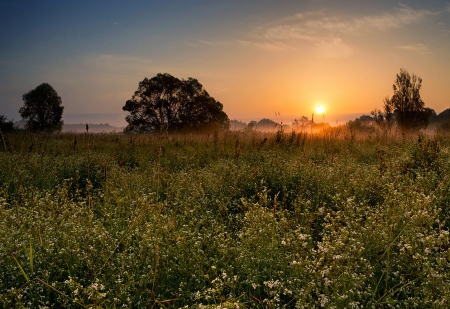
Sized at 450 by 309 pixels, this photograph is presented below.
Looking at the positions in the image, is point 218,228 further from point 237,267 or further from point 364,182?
point 364,182

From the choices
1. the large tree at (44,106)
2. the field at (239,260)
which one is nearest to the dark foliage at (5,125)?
the large tree at (44,106)

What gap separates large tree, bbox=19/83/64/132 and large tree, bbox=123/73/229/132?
62.8 ft

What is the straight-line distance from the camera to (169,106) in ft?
118

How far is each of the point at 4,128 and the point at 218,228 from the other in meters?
32.4

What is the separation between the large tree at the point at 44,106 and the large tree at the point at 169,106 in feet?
62.8

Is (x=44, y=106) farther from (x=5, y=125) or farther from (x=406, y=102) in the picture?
(x=406, y=102)

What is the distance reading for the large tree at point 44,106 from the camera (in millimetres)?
47625

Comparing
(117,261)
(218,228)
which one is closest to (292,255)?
(218,228)

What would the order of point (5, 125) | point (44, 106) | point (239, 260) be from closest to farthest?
point (239, 260) → point (5, 125) → point (44, 106)

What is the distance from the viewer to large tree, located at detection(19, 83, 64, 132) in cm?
4762

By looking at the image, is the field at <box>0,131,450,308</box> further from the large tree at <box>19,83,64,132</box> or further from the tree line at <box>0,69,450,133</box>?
the large tree at <box>19,83,64,132</box>

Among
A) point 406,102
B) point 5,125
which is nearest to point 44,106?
point 5,125

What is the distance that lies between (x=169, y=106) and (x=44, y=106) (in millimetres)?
24600

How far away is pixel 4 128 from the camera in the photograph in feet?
96.0
